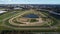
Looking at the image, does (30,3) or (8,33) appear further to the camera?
(30,3)

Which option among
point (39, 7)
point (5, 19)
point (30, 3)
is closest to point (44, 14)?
point (39, 7)

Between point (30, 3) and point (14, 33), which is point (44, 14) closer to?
point (30, 3)

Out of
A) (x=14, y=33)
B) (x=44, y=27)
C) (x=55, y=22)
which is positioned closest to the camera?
(x=14, y=33)

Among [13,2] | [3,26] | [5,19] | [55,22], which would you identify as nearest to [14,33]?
[3,26]

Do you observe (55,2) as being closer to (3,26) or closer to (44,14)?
(44,14)

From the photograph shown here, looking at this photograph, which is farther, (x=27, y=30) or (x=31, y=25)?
(x=31, y=25)

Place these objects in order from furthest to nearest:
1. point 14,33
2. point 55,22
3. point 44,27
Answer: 1. point 55,22
2. point 44,27
3. point 14,33

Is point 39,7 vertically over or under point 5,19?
over

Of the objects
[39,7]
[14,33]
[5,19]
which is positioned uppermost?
[39,7]

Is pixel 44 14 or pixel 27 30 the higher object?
pixel 44 14
